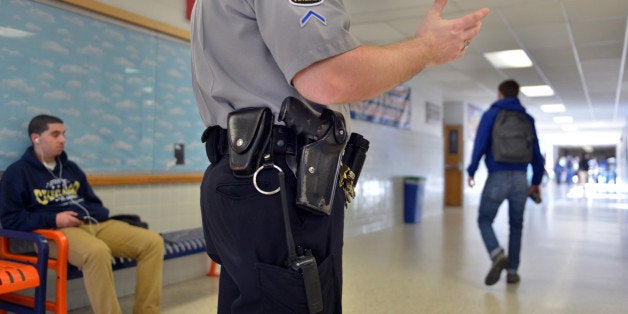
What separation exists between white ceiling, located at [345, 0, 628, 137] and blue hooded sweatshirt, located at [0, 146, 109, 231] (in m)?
3.17

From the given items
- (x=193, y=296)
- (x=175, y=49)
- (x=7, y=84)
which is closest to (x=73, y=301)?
(x=193, y=296)

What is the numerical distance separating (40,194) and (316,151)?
2.43 metres

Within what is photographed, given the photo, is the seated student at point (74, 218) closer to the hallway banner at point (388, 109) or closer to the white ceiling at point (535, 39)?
the white ceiling at point (535, 39)

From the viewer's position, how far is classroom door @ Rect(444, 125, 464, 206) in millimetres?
12039

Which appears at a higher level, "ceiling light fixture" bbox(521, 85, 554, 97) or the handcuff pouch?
"ceiling light fixture" bbox(521, 85, 554, 97)

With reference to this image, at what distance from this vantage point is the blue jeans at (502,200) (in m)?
4.01

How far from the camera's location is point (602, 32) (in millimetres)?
6066

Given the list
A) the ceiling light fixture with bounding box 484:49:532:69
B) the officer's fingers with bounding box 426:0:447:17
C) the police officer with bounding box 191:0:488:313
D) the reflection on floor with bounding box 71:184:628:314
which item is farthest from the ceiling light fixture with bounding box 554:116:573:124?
the police officer with bounding box 191:0:488:313

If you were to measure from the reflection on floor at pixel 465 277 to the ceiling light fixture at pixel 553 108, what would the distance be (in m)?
6.37

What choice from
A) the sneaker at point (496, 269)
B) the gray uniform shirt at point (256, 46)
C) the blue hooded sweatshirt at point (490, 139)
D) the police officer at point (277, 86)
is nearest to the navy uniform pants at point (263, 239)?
the police officer at point (277, 86)

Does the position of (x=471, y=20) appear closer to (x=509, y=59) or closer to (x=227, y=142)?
(x=227, y=142)

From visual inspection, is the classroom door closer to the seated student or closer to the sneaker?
the sneaker

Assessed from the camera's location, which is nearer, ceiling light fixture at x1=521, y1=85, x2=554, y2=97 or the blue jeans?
the blue jeans

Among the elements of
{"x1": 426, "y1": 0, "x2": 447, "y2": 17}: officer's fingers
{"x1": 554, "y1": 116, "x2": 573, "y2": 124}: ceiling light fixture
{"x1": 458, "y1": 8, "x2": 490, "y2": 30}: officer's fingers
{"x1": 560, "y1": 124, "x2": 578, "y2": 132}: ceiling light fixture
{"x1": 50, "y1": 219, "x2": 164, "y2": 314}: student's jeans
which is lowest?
{"x1": 50, "y1": 219, "x2": 164, "y2": 314}: student's jeans
